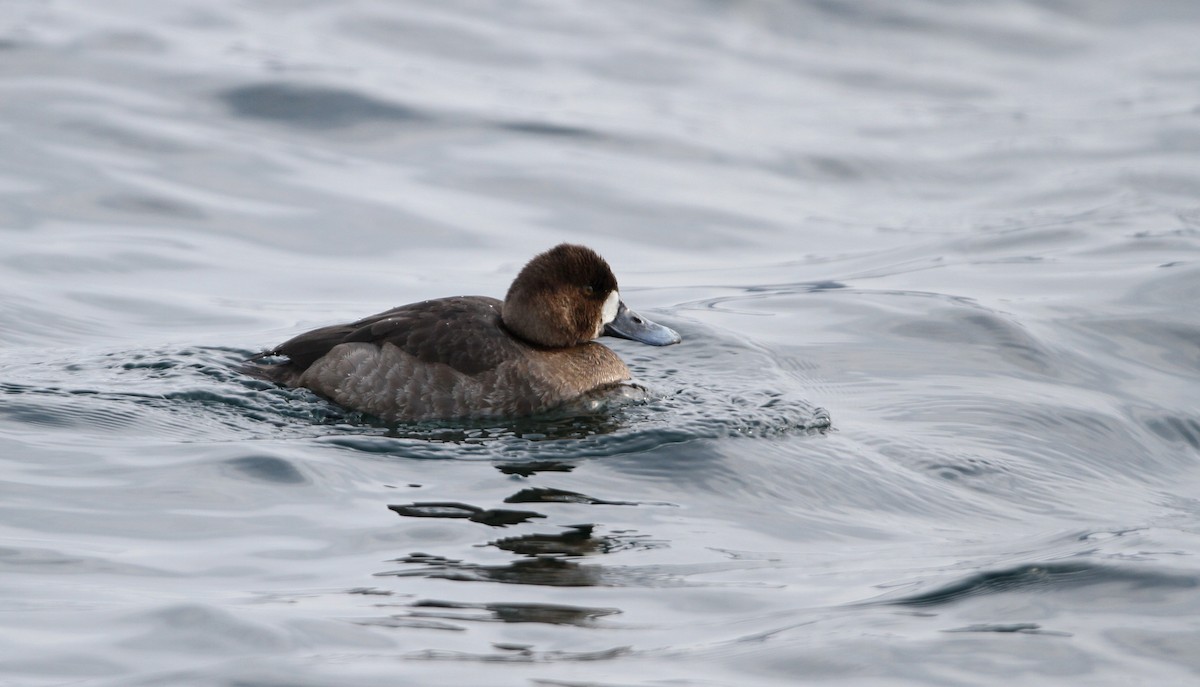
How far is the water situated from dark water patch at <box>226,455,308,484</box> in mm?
40

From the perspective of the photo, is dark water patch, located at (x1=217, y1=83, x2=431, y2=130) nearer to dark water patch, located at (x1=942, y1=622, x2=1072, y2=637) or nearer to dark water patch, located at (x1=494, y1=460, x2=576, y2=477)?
dark water patch, located at (x1=494, y1=460, x2=576, y2=477)

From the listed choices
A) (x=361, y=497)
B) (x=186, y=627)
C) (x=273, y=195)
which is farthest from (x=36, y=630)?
(x=273, y=195)

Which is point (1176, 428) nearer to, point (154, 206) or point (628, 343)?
point (628, 343)

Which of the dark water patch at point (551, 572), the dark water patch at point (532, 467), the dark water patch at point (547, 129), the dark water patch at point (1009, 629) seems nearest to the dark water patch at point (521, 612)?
the dark water patch at point (551, 572)

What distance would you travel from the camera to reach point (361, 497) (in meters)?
6.81

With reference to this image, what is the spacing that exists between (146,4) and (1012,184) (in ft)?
37.9

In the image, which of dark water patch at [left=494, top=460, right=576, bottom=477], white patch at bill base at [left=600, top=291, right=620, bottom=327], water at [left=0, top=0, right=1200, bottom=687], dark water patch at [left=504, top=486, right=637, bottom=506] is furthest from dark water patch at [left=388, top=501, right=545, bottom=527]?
white patch at bill base at [left=600, top=291, right=620, bottom=327]

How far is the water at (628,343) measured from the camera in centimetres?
555

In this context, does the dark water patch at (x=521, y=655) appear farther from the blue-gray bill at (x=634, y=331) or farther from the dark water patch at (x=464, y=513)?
the blue-gray bill at (x=634, y=331)

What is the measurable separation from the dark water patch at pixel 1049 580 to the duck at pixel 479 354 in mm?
2975

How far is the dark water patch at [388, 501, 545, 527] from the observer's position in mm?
6500

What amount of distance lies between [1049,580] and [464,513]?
2.48 metres

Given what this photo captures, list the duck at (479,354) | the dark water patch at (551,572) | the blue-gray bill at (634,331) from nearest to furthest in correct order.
A: the dark water patch at (551,572)
the duck at (479,354)
the blue-gray bill at (634,331)

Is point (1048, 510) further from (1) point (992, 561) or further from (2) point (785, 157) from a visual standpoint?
(2) point (785, 157)
